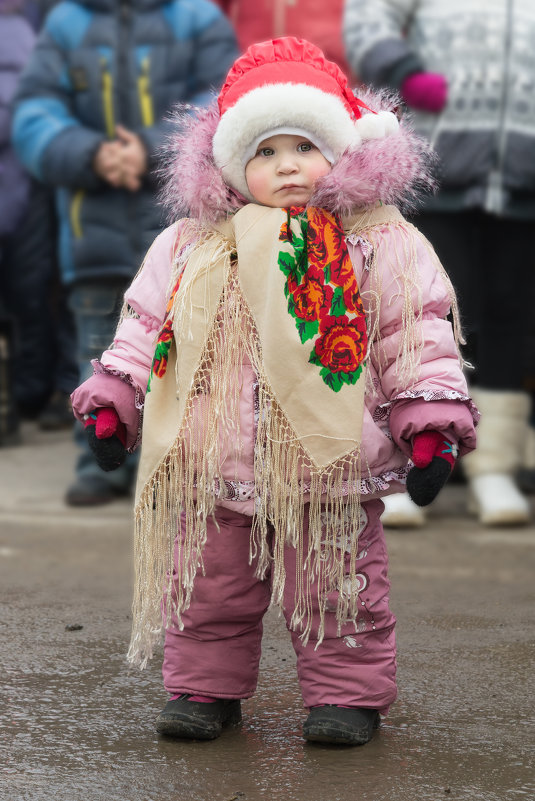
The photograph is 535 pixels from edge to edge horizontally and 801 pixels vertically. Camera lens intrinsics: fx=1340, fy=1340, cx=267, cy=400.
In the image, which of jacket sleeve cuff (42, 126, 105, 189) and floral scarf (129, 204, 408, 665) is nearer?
floral scarf (129, 204, 408, 665)

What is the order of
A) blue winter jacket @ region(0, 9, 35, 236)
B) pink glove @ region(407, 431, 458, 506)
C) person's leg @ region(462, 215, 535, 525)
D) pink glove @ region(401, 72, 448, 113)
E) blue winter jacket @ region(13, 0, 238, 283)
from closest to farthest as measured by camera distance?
pink glove @ region(407, 431, 458, 506) → pink glove @ region(401, 72, 448, 113) → person's leg @ region(462, 215, 535, 525) → blue winter jacket @ region(13, 0, 238, 283) → blue winter jacket @ region(0, 9, 35, 236)

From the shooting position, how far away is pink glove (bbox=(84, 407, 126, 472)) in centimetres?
251

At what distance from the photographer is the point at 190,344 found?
249 cm

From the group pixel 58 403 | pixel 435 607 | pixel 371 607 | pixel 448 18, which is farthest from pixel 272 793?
pixel 58 403

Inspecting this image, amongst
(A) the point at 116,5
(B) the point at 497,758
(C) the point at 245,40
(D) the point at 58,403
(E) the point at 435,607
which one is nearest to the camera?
(B) the point at 497,758

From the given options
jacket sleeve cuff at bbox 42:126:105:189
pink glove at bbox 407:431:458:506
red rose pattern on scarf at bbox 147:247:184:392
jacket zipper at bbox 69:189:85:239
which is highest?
jacket sleeve cuff at bbox 42:126:105:189

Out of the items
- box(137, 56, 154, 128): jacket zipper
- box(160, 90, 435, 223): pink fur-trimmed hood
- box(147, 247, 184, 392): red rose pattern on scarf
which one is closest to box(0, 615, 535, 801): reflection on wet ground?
box(147, 247, 184, 392): red rose pattern on scarf

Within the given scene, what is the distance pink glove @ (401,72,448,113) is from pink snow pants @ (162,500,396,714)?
203 centimetres

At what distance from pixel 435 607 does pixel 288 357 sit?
124cm

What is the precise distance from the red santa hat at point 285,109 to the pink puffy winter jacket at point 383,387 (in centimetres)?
21

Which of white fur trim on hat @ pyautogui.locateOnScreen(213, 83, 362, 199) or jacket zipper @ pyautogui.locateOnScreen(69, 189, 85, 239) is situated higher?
jacket zipper @ pyautogui.locateOnScreen(69, 189, 85, 239)

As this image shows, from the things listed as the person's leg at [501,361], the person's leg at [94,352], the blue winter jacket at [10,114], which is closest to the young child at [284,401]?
the person's leg at [501,361]

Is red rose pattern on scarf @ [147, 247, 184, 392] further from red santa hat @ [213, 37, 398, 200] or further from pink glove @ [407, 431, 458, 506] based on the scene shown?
pink glove @ [407, 431, 458, 506]

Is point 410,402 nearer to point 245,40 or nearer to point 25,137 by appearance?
point 25,137
